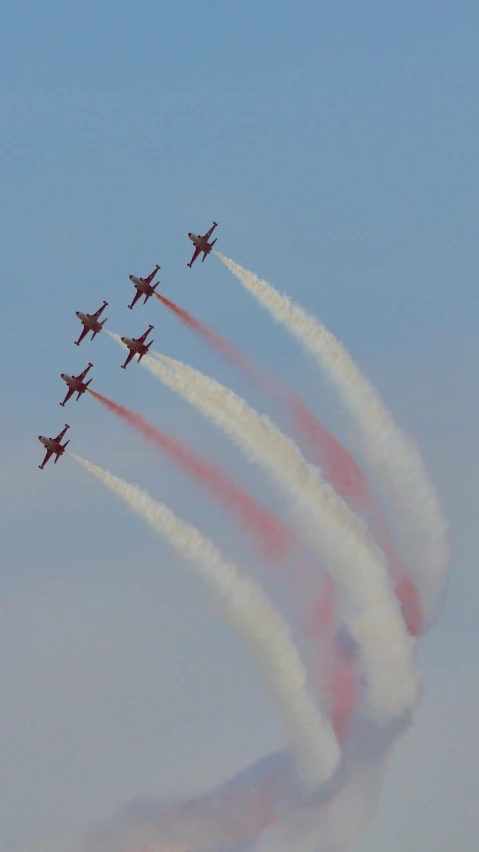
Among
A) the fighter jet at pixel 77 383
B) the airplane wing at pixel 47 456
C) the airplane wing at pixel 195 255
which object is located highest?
the airplane wing at pixel 195 255

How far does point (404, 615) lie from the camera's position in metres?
56.3

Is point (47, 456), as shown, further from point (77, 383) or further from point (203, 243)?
point (203, 243)

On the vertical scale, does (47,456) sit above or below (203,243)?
below

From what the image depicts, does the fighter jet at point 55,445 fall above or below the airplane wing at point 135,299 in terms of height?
below

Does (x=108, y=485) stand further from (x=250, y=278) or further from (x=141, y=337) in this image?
(x=250, y=278)

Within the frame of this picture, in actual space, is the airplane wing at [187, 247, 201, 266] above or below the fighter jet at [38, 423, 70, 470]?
above

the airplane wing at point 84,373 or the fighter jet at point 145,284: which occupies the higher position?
the fighter jet at point 145,284

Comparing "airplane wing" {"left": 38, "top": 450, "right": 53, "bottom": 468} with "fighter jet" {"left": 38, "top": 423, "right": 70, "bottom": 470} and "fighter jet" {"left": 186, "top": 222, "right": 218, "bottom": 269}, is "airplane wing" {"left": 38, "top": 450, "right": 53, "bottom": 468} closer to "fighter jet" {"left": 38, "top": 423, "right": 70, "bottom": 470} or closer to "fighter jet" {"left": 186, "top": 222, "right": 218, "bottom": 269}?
"fighter jet" {"left": 38, "top": 423, "right": 70, "bottom": 470}

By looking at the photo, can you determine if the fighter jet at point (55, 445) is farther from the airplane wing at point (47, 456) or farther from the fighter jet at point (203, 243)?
the fighter jet at point (203, 243)

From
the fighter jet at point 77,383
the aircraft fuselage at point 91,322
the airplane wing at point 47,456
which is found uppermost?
the aircraft fuselage at point 91,322

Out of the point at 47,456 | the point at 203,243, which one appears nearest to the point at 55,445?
the point at 47,456

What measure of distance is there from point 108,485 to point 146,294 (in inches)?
531

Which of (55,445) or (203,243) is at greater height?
(203,243)

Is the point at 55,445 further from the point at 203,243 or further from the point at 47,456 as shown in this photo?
the point at 203,243
